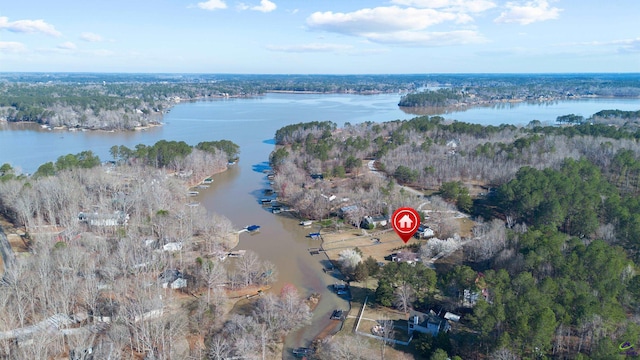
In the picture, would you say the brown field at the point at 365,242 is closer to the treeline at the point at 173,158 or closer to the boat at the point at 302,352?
the boat at the point at 302,352

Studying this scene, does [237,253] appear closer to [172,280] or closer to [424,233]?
[172,280]

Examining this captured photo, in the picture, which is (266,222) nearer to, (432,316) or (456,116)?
(432,316)

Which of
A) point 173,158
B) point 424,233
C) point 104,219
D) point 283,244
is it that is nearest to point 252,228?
point 283,244

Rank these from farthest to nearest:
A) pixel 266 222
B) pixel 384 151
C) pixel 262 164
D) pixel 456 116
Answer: pixel 456 116 < pixel 262 164 < pixel 384 151 < pixel 266 222

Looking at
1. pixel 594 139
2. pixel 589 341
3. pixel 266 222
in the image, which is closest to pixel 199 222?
pixel 266 222

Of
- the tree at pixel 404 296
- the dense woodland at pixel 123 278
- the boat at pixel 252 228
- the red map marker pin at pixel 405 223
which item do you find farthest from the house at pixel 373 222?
the tree at pixel 404 296
